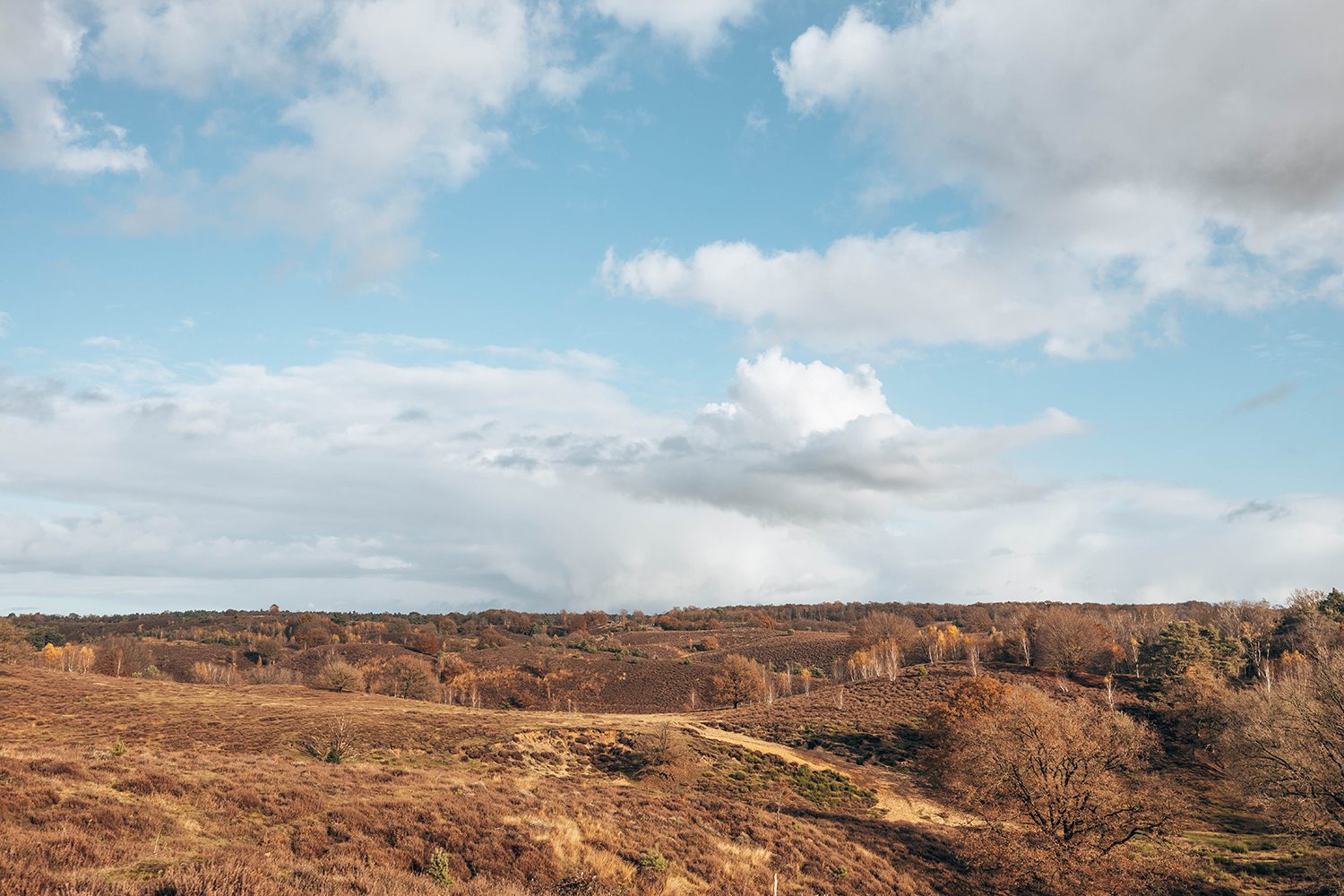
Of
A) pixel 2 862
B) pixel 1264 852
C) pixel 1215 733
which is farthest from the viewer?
pixel 1215 733

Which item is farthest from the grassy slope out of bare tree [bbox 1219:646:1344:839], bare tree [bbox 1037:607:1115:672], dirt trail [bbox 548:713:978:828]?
bare tree [bbox 1037:607:1115:672]

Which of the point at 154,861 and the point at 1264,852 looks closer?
the point at 154,861

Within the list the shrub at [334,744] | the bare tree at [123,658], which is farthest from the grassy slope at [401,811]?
the bare tree at [123,658]

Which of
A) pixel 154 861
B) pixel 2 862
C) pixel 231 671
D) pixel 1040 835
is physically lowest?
pixel 231 671

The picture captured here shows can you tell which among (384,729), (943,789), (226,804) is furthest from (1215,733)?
(226,804)

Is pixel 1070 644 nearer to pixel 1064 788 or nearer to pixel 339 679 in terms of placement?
pixel 1064 788

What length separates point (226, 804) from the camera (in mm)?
22625

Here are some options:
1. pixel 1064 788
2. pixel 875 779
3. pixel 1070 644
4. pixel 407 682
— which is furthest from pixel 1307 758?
pixel 407 682

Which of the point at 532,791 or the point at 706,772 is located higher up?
the point at 532,791

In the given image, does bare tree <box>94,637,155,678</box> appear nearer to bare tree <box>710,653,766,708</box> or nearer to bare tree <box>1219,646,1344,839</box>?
bare tree <box>710,653,766,708</box>

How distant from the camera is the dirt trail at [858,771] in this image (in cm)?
5125

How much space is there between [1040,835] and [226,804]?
3715 centimetres

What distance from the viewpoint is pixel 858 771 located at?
6131cm

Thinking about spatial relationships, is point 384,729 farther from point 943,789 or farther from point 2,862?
point 943,789
